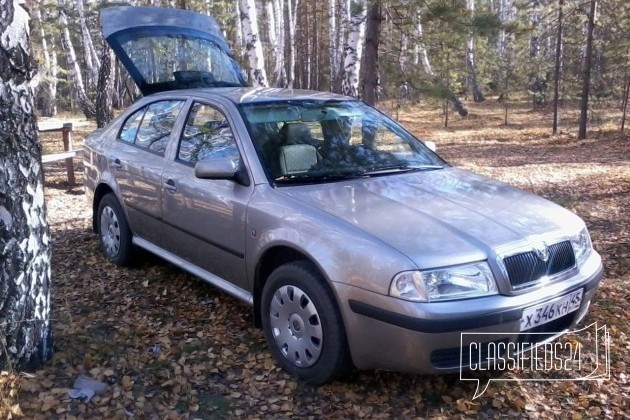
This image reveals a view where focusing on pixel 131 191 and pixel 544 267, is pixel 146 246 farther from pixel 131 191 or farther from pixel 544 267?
pixel 544 267

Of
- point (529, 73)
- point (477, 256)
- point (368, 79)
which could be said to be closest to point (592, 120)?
point (529, 73)

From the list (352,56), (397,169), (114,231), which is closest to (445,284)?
Answer: (397,169)

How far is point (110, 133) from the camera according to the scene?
19.6 feet

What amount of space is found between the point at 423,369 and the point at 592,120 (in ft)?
64.7

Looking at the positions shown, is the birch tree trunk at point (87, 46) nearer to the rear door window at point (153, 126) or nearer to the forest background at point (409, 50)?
the forest background at point (409, 50)

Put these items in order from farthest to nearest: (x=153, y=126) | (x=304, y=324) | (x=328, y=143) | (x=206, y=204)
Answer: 1. (x=153, y=126)
2. (x=328, y=143)
3. (x=206, y=204)
4. (x=304, y=324)

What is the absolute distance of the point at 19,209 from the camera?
10.9 ft

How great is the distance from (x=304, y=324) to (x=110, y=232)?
3.01 m

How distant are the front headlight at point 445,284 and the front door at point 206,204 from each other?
4.36 ft

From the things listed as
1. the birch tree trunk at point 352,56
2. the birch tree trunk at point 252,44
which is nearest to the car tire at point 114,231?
the birch tree trunk at point 352,56

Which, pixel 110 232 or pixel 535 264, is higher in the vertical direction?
pixel 535 264

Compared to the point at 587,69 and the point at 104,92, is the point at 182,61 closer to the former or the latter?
the point at 104,92

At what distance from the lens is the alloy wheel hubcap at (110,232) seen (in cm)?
576

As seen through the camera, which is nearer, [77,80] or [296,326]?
[296,326]
